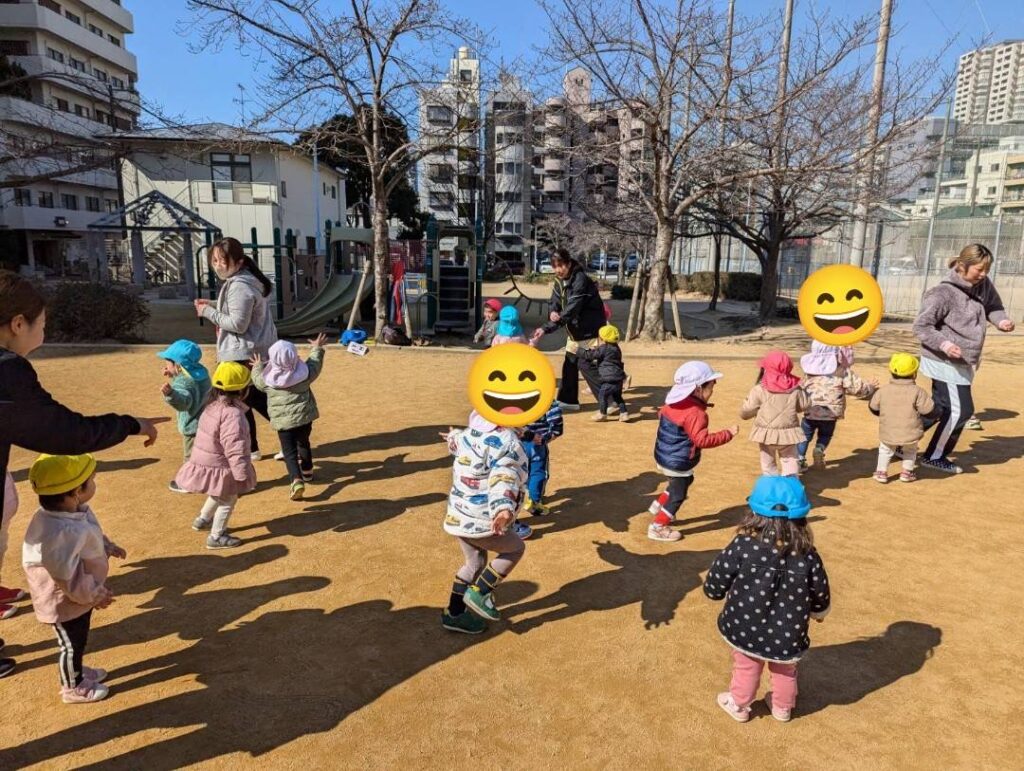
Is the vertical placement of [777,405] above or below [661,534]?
above

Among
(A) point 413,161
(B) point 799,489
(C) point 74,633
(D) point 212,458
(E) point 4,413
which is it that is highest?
(A) point 413,161

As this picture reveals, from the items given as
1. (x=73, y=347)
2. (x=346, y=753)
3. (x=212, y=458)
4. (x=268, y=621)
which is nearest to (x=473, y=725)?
(x=346, y=753)

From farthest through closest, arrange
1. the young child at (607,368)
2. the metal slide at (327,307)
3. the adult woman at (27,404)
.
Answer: the metal slide at (327,307)
the young child at (607,368)
the adult woman at (27,404)

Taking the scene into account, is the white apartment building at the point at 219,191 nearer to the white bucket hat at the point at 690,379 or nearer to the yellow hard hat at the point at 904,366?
the yellow hard hat at the point at 904,366

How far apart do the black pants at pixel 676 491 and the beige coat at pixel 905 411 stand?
8.20 ft

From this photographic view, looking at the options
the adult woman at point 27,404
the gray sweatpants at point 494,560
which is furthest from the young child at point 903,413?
the adult woman at point 27,404

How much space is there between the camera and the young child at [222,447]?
4.22 m

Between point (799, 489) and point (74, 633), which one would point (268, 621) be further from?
point (799, 489)

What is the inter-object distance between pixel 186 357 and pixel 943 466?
264 inches

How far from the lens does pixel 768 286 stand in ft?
66.3

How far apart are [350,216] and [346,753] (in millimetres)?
45609

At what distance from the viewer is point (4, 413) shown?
226 cm

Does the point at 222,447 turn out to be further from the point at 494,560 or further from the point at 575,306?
the point at 575,306
